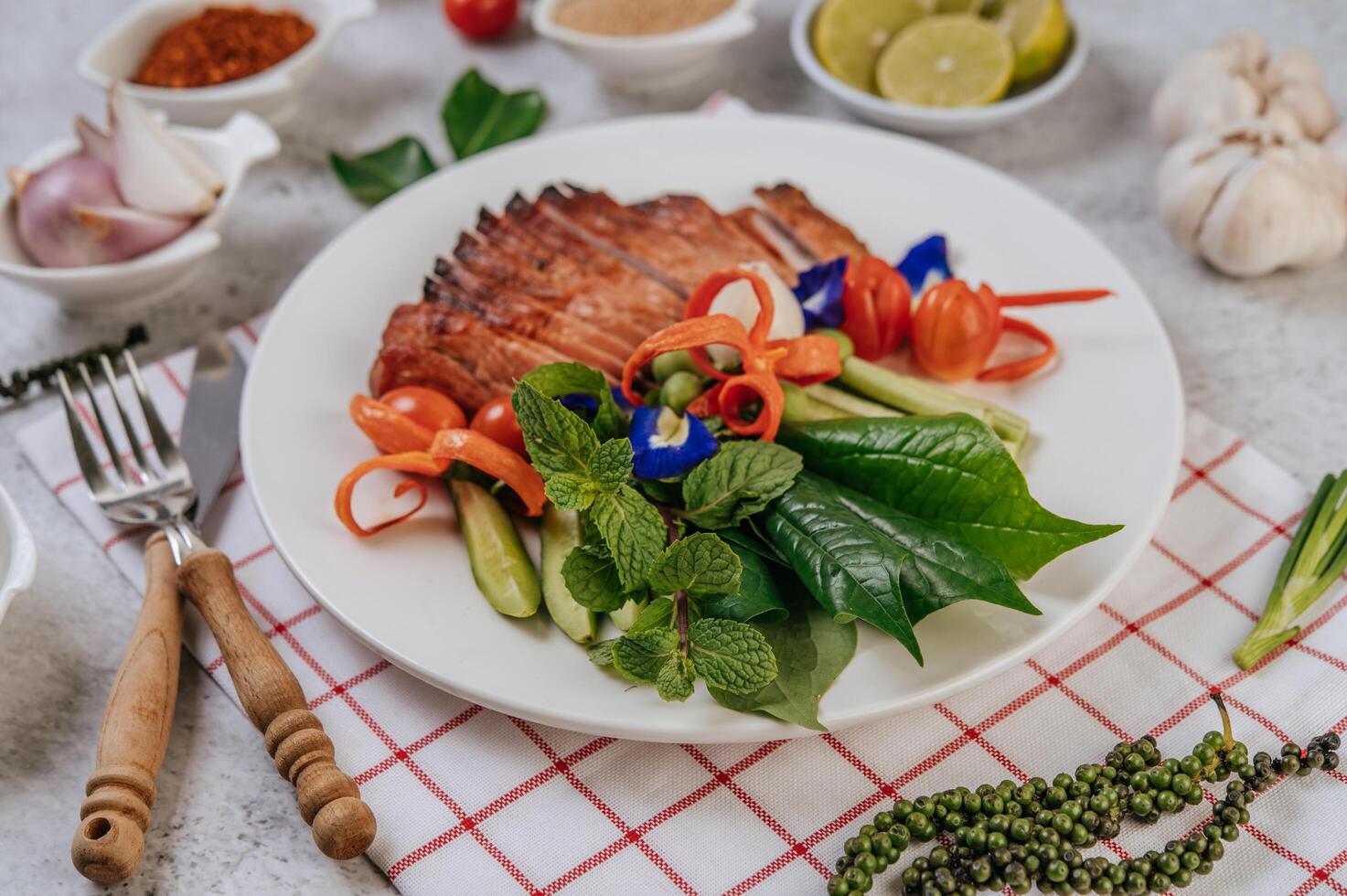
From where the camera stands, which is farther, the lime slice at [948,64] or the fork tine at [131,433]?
the lime slice at [948,64]

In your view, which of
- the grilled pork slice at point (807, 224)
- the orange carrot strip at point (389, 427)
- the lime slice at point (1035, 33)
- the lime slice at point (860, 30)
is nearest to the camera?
the orange carrot strip at point (389, 427)

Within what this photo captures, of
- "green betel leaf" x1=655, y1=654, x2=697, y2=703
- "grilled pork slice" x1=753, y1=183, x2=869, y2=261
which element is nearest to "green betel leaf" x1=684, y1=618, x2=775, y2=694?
"green betel leaf" x1=655, y1=654, x2=697, y2=703

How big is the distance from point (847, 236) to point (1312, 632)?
53.3 inches

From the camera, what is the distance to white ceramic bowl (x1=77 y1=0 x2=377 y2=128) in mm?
3445

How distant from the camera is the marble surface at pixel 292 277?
80.3 inches

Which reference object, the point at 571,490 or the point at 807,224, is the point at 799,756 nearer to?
the point at 571,490

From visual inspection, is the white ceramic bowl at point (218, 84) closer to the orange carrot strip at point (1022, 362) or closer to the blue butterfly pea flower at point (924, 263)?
the blue butterfly pea flower at point (924, 263)

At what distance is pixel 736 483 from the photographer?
216 centimetres

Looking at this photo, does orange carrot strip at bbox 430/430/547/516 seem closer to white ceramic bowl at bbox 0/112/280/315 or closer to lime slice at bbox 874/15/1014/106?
white ceramic bowl at bbox 0/112/280/315

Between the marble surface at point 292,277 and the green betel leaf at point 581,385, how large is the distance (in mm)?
852

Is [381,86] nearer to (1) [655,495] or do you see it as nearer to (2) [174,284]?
(2) [174,284]

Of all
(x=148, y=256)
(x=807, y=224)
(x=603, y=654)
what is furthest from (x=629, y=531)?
(x=148, y=256)

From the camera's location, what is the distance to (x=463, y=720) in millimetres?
2143

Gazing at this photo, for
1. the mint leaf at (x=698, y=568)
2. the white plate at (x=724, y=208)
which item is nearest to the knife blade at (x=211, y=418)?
the white plate at (x=724, y=208)
